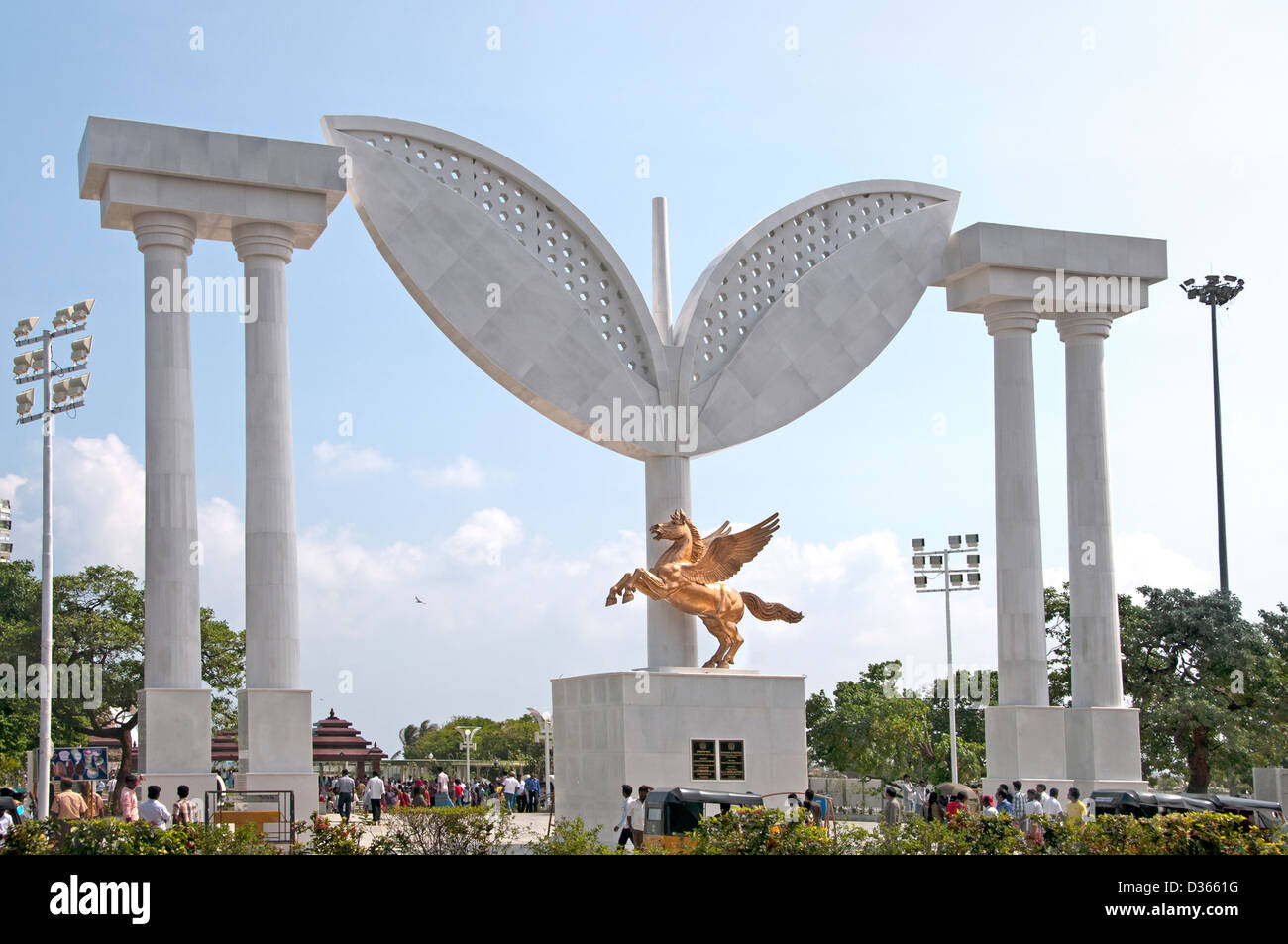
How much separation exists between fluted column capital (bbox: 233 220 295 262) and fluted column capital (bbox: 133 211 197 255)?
2.50 ft

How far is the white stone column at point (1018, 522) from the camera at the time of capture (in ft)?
73.8

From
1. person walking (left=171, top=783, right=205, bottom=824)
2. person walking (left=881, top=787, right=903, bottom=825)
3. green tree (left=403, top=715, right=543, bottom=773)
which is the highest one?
person walking (left=171, top=783, right=205, bottom=824)

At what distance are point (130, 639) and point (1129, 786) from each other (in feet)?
100

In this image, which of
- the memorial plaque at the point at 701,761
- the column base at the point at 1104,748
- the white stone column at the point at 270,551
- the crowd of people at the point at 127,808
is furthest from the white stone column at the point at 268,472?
the column base at the point at 1104,748

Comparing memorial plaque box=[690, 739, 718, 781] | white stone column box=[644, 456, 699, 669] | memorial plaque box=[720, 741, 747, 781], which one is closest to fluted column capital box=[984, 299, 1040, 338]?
white stone column box=[644, 456, 699, 669]

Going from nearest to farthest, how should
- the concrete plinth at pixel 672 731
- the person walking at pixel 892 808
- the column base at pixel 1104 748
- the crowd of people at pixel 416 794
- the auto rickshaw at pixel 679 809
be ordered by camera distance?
the auto rickshaw at pixel 679 809 → the person walking at pixel 892 808 → the concrete plinth at pixel 672 731 → the column base at pixel 1104 748 → the crowd of people at pixel 416 794

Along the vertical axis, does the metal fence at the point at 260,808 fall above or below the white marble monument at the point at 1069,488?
below

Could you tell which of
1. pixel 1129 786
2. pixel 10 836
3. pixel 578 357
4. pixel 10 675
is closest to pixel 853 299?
pixel 578 357

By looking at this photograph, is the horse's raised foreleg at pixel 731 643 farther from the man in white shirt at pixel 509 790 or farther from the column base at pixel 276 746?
the man in white shirt at pixel 509 790

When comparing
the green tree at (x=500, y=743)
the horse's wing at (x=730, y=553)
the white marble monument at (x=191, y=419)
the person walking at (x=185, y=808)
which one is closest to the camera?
the person walking at (x=185, y=808)

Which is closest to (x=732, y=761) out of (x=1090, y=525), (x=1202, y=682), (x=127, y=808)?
(x=1090, y=525)

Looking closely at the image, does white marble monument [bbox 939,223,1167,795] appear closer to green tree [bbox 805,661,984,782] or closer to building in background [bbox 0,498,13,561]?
building in background [bbox 0,498,13,561]

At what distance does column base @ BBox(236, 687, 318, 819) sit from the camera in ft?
59.8

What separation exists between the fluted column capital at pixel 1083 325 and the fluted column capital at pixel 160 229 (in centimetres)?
1376
